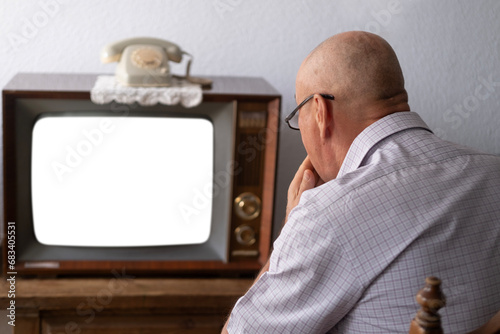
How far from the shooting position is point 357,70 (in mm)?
1070

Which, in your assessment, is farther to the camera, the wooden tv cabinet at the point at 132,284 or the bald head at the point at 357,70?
the wooden tv cabinet at the point at 132,284

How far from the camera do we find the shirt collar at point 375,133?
3.35 feet

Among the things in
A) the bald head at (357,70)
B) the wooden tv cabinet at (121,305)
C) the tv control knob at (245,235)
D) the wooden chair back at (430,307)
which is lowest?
the wooden tv cabinet at (121,305)

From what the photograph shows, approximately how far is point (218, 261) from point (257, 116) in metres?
0.41

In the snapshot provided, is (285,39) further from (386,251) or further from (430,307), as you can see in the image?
(430,307)

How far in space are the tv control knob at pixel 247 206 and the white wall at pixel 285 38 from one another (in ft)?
1.35

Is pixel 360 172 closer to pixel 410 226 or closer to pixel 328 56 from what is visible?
pixel 410 226

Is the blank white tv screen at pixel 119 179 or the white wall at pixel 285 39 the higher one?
the white wall at pixel 285 39

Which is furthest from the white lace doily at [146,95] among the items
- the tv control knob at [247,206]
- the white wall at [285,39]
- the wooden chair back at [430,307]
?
the wooden chair back at [430,307]

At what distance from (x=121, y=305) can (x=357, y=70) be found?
0.89m

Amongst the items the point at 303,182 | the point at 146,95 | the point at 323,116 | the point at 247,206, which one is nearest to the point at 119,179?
the point at 146,95

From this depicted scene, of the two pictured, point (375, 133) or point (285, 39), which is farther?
point (285, 39)

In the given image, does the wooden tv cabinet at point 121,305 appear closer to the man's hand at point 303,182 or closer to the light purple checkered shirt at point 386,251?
the man's hand at point 303,182

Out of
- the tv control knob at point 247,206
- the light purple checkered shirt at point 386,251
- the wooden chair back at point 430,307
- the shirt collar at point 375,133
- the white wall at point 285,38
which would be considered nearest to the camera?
the wooden chair back at point 430,307
